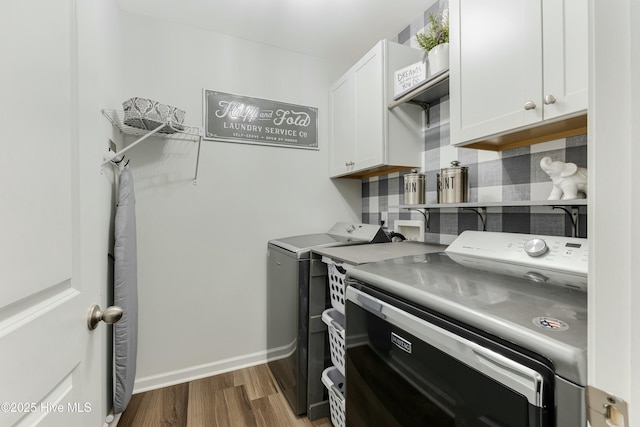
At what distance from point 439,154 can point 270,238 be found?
1.40 metres

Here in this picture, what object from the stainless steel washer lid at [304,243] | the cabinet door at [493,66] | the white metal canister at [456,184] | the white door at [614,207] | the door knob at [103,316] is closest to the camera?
the white door at [614,207]

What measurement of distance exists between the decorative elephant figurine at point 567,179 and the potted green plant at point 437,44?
0.77 m

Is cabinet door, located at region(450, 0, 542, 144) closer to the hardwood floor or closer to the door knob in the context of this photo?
the door knob

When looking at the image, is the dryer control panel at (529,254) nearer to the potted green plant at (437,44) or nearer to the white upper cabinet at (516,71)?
the white upper cabinet at (516,71)

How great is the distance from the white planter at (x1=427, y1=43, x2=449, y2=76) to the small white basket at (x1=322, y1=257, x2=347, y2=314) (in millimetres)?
1177

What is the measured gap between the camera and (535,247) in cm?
104

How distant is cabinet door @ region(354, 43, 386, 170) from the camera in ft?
5.89

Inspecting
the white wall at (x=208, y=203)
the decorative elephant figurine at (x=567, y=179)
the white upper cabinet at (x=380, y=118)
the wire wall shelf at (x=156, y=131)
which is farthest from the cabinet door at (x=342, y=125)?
the decorative elephant figurine at (x=567, y=179)

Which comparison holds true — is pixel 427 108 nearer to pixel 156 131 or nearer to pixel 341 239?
pixel 341 239

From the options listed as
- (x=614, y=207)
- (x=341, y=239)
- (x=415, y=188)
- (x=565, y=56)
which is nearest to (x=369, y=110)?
(x=415, y=188)

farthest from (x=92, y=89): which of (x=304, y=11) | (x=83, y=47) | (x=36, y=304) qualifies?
(x=304, y=11)

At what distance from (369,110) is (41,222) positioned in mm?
1803

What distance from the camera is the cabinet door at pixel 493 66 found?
3.25 feet

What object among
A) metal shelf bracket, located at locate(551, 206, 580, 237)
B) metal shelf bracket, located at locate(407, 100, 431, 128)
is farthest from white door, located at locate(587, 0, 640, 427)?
metal shelf bracket, located at locate(407, 100, 431, 128)
